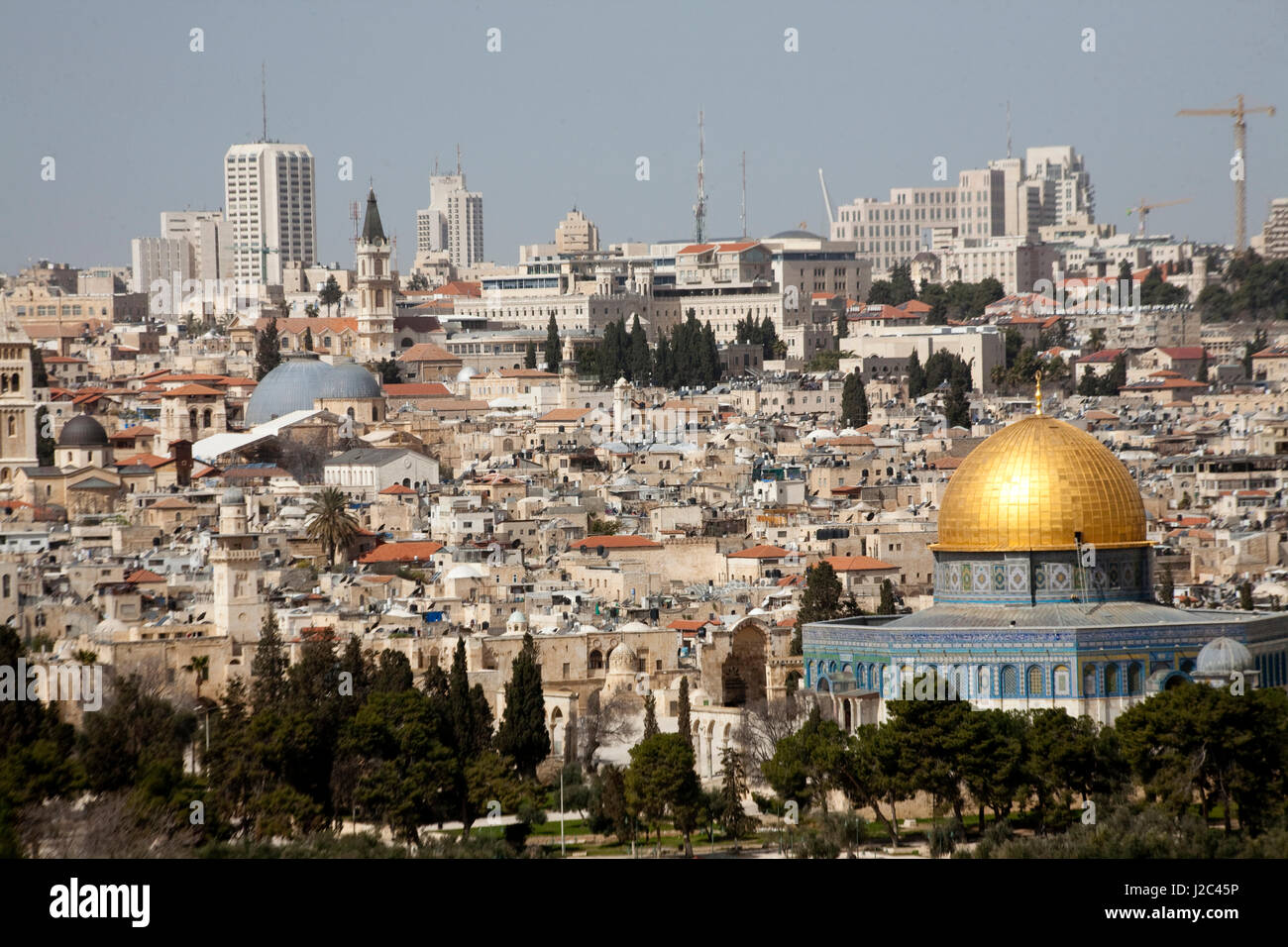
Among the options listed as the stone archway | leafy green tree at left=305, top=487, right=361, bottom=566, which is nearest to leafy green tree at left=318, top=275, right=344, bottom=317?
leafy green tree at left=305, top=487, right=361, bottom=566

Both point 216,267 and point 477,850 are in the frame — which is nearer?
point 477,850

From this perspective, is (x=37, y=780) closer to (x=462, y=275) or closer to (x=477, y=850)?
Answer: (x=477, y=850)

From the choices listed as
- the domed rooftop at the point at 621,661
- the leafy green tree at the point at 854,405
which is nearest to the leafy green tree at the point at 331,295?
the leafy green tree at the point at 854,405

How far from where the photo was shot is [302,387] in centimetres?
6425

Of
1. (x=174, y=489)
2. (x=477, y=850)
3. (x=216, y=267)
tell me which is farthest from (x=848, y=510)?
(x=216, y=267)

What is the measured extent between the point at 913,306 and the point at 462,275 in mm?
42647

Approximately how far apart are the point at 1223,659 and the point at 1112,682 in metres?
1.16

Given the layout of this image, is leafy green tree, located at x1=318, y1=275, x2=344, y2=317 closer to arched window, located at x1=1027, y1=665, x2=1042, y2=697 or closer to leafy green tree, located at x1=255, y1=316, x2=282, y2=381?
leafy green tree, located at x1=255, y1=316, x2=282, y2=381

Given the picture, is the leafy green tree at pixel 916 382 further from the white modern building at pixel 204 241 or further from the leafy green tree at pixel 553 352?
the white modern building at pixel 204 241

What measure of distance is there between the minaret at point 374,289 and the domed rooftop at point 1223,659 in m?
53.5

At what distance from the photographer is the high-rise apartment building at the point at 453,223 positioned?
470ft

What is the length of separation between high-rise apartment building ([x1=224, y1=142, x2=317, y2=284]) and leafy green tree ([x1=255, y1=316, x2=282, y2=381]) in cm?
3280

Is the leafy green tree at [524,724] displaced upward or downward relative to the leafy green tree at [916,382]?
downward

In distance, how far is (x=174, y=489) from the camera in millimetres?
51469
